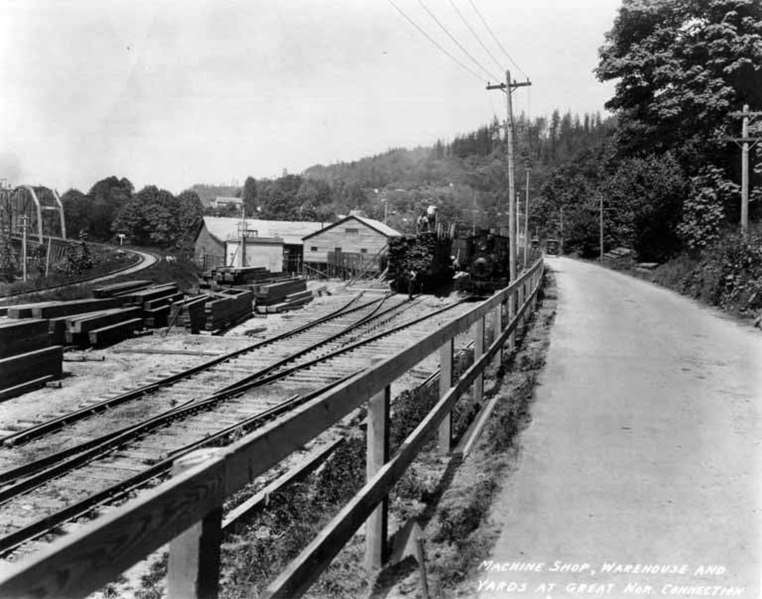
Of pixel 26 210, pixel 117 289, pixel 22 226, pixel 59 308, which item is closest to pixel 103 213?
pixel 26 210

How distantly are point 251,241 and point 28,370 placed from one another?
156 ft

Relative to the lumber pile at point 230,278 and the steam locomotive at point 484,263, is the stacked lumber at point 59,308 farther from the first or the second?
the steam locomotive at point 484,263

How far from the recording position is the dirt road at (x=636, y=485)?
11.0 ft

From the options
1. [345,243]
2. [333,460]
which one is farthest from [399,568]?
[345,243]

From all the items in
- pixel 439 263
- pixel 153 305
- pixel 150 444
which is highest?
pixel 439 263

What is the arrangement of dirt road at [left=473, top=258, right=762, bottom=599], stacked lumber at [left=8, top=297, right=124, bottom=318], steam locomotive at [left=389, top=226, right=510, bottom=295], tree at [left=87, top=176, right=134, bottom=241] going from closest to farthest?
dirt road at [left=473, top=258, right=762, bottom=599]
stacked lumber at [left=8, top=297, right=124, bottom=318]
steam locomotive at [left=389, top=226, right=510, bottom=295]
tree at [left=87, top=176, right=134, bottom=241]

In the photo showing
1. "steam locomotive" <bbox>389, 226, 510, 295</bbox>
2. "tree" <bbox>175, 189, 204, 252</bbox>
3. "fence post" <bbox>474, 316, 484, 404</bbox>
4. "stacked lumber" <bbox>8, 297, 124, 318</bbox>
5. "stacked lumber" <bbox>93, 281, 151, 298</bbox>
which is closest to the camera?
"fence post" <bbox>474, 316, 484, 404</bbox>

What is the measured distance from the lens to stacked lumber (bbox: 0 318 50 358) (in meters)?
12.9

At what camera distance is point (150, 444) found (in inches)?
337

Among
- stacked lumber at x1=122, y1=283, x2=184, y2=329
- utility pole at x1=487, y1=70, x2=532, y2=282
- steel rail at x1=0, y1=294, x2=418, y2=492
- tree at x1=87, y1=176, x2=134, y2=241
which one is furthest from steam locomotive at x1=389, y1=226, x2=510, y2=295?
tree at x1=87, y1=176, x2=134, y2=241

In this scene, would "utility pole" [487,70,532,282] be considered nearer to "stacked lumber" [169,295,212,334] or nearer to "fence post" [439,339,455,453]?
"stacked lumber" [169,295,212,334]

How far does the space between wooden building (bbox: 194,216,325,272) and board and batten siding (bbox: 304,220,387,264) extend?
140 inches

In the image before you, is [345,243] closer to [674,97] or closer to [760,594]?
[674,97]

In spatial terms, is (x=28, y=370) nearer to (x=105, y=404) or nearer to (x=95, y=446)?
(x=105, y=404)
